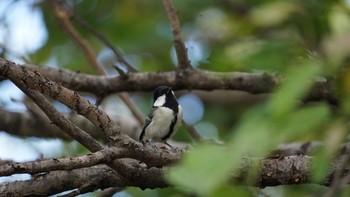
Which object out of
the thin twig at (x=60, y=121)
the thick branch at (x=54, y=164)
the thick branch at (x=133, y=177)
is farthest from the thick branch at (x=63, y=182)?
the thick branch at (x=54, y=164)

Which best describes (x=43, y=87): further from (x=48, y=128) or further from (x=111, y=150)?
(x=48, y=128)

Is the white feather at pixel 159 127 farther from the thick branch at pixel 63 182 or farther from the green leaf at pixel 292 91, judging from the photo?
the green leaf at pixel 292 91

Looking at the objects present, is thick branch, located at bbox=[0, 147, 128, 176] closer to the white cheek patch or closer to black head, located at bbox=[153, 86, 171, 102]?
black head, located at bbox=[153, 86, 171, 102]

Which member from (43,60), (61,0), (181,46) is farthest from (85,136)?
(43,60)

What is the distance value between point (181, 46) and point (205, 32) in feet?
6.06

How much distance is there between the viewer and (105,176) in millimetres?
2785

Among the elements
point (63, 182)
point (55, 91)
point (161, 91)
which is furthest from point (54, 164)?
point (161, 91)

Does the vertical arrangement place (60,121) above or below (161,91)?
below

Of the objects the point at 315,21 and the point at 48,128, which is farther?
the point at 48,128

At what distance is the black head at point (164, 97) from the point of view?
404 centimetres

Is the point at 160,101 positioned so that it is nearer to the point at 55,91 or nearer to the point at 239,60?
the point at 55,91

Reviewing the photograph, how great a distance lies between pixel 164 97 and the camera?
4273mm

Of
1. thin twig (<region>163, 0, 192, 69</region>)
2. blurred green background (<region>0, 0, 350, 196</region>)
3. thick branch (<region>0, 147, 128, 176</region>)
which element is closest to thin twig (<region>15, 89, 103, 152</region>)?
thick branch (<region>0, 147, 128, 176</region>)

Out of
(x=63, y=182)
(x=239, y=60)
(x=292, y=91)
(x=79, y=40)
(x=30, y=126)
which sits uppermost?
(x=79, y=40)
